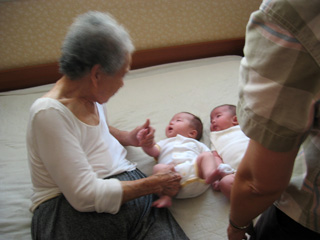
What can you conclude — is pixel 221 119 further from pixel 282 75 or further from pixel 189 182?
pixel 282 75

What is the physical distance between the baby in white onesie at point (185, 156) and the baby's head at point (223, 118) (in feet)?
0.28

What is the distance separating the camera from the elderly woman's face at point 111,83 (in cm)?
100

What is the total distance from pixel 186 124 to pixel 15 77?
1491 millimetres

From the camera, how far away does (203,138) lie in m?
1.61

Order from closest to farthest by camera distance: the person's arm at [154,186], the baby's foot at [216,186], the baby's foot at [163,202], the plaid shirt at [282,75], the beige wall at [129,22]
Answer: the plaid shirt at [282,75] → the person's arm at [154,186] → the baby's foot at [163,202] → the baby's foot at [216,186] → the beige wall at [129,22]

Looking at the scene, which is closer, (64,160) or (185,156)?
(64,160)

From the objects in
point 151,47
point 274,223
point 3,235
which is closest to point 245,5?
point 151,47

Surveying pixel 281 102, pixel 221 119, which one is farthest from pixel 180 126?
pixel 281 102

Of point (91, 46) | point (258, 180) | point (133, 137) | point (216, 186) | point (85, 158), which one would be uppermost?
point (91, 46)

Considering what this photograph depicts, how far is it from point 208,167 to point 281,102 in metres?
0.82

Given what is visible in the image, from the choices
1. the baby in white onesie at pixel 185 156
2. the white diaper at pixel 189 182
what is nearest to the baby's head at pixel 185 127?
the baby in white onesie at pixel 185 156

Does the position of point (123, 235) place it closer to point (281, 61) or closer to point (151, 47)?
point (281, 61)

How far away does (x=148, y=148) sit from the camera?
1.40 m

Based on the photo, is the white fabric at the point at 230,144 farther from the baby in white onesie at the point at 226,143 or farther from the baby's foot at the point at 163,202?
the baby's foot at the point at 163,202
